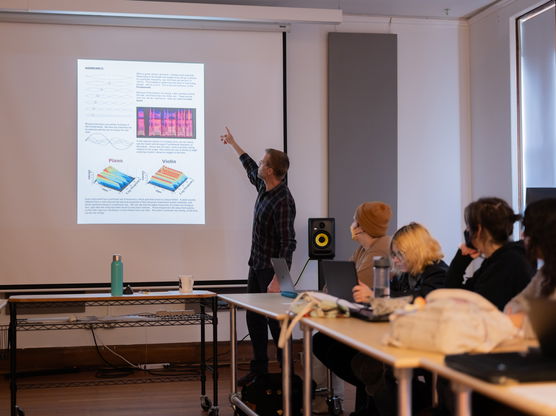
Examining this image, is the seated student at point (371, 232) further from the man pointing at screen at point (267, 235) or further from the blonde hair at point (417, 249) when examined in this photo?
the man pointing at screen at point (267, 235)

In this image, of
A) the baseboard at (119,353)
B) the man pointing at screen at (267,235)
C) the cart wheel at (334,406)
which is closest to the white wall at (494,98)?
the man pointing at screen at (267,235)

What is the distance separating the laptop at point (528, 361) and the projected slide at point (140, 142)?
12.7ft

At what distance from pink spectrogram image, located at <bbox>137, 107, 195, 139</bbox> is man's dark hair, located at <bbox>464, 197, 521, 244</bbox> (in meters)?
3.20

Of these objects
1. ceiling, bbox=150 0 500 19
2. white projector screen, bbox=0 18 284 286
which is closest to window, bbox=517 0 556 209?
ceiling, bbox=150 0 500 19

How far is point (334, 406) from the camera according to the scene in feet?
12.7

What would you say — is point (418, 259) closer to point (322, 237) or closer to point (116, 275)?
point (116, 275)

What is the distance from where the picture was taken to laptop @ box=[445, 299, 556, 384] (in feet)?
5.05

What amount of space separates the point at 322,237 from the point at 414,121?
1371mm

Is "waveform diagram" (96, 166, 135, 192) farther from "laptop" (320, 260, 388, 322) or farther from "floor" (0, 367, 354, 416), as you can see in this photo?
"laptop" (320, 260, 388, 322)

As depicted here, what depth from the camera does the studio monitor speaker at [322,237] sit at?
5.35 metres

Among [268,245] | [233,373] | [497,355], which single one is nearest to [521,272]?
[497,355]

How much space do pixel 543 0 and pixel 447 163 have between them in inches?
59.6

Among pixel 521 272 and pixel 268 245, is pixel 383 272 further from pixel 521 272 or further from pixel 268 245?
pixel 268 245

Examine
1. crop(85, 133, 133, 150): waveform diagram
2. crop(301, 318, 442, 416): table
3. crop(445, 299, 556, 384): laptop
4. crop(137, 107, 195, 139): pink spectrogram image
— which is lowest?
crop(301, 318, 442, 416): table
